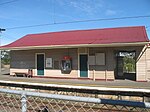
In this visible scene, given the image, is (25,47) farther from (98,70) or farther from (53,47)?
(98,70)

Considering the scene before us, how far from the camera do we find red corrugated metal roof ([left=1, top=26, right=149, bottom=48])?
20922mm

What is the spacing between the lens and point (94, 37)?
77.8ft

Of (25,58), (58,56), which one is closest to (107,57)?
(58,56)

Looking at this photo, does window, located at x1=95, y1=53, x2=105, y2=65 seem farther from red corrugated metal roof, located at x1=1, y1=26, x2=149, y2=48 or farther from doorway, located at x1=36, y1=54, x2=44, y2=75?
doorway, located at x1=36, y1=54, x2=44, y2=75

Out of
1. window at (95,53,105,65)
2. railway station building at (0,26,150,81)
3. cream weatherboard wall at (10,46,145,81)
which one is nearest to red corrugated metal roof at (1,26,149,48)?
railway station building at (0,26,150,81)

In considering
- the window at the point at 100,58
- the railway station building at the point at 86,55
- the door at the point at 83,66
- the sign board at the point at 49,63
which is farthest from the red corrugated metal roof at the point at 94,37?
the sign board at the point at 49,63

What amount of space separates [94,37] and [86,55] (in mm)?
2529

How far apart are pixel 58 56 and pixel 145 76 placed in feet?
28.3

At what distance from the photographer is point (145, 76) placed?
19.8 meters

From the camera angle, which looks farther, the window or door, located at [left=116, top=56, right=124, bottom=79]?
door, located at [left=116, top=56, right=124, bottom=79]

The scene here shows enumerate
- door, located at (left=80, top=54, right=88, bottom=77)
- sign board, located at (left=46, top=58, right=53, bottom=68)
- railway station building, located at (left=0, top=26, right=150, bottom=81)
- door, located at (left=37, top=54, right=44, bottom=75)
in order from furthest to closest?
door, located at (left=37, top=54, right=44, bottom=75) → sign board, located at (left=46, top=58, right=53, bottom=68) → door, located at (left=80, top=54, right=88, bottom=77) → railway station building, located at (left=0, top=26, right=150, bottom=81)

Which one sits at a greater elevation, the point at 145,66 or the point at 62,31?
the point at 62,31

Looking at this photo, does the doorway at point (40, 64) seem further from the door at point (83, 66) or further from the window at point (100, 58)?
the window at point (100, 58)

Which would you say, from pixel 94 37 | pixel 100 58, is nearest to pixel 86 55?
pixel 100 58
